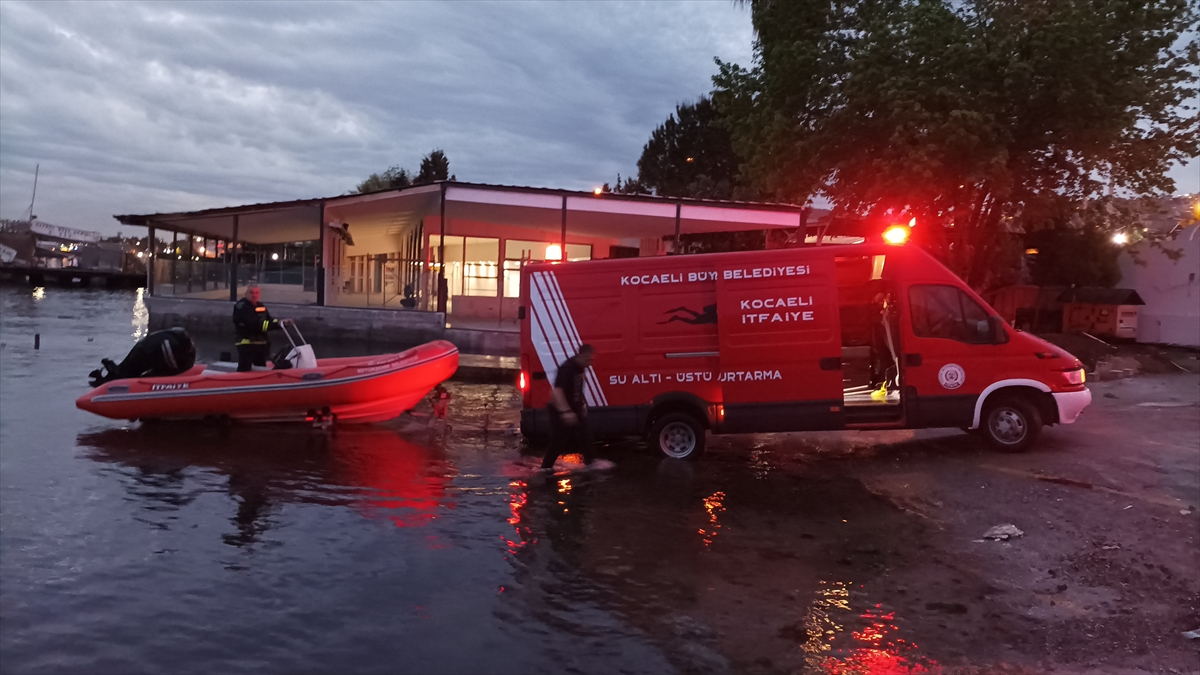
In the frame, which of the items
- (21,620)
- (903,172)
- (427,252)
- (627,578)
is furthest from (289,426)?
(427,252)

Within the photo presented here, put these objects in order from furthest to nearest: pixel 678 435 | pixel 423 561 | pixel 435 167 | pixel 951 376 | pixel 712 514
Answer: pixel 435 167 → pixel 678 435 → pixel 951 376 → pixel 712 514 → pixel 423 561

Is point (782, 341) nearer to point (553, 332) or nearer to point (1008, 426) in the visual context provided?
point (553, 332)

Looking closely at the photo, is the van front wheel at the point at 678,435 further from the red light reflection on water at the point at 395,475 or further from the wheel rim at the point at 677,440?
the red light reflection on water at the point at 395,475

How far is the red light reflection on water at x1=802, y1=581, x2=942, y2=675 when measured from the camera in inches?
192

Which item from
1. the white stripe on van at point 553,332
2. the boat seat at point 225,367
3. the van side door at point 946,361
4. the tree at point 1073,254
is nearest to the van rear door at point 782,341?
the van side door at point 946,361

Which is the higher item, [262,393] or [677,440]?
[262,393]

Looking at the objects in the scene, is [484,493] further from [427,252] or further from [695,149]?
[695,149]

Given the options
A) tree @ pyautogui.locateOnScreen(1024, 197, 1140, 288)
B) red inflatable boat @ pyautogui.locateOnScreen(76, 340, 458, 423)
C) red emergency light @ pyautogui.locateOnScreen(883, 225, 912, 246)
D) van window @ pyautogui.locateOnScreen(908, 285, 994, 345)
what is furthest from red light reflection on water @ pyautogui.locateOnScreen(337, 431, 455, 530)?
tree @ pyautogui.locateOnScreen(1024, 197, 1140, 288)

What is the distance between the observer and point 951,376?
32.4ft

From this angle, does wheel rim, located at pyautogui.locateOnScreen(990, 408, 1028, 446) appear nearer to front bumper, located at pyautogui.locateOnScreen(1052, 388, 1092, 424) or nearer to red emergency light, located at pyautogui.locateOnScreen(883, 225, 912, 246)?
front bumper, located at pyautogui.locateOnScreen(1052, 388, 1092, 424)

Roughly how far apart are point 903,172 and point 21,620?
17.8 metres

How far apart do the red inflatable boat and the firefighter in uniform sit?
13.5 inches

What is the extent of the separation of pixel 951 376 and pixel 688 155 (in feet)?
121

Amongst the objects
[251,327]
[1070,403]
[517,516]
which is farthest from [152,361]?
[1070,403]
